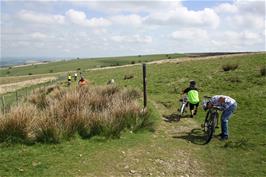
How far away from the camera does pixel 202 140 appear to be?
9516 mm

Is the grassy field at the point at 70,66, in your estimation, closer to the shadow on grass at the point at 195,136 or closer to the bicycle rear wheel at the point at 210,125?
the shadow on grass at the point at 195,136

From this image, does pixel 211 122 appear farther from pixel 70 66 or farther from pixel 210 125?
pixel 70 66

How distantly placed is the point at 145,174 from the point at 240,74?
652 inches

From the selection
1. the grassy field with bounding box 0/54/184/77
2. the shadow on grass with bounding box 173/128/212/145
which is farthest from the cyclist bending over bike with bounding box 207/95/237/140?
the grassy field with bounding box 0/54/184/77

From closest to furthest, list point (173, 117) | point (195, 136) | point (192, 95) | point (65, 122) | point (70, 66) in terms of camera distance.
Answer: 1. point (65, 122)
2. point (195, 136)
3. point (192, 95)
4. point (173, 117)
5. point (70, 66)

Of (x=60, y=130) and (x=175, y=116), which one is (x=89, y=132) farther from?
(x=175, y=116)

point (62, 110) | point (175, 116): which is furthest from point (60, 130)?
point (175, 116)

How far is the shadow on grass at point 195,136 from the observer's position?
30.9ft

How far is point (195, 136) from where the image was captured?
9.93 metres

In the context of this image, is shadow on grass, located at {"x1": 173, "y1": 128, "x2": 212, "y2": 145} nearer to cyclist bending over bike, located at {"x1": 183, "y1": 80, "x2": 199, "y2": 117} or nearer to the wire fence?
cyclist bending over bike, located at {"x1": 183, "y1": 80, "x2": 199, "y2": 117}

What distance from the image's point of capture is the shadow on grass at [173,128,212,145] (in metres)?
9.42

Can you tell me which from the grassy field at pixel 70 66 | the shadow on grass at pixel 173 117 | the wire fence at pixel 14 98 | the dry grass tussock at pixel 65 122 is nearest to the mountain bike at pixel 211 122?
the shadow on grass at pixel 173 117

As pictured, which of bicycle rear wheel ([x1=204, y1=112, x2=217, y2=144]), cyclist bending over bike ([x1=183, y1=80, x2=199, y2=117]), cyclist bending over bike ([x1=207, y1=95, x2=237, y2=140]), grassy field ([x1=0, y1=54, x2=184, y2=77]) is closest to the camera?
bicycle rear wheel ([x1=204, y1=112, x2=217, y2=144])

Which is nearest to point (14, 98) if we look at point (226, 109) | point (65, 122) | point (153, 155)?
point (65, 122)
